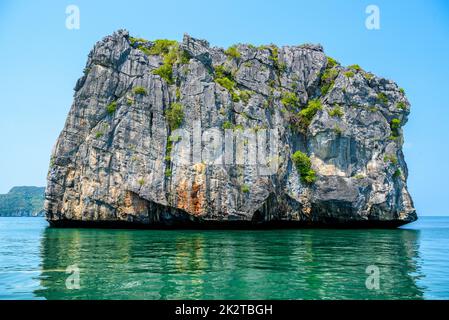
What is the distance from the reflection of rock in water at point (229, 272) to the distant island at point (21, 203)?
155m

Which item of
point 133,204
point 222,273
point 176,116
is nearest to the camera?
point 222,273

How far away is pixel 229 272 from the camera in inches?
511

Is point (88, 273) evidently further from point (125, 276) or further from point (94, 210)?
point (94, 210)

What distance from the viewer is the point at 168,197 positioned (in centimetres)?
3519

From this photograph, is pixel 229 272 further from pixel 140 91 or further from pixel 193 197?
pixel 140 91

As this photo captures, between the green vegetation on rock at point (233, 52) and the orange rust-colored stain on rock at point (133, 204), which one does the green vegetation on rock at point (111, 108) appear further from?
the green vegetation on rock at point (233, 52)

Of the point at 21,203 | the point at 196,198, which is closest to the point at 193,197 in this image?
the point at 196,198

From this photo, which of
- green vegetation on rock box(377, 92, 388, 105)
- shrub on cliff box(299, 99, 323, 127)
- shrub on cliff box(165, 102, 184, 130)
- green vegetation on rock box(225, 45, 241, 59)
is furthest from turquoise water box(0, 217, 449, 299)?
green vegetation on rock box(225, 45, 241, 59)

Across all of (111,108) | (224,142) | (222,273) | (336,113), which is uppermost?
(111,108)

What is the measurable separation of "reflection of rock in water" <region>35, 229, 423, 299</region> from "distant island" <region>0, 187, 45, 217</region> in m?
155

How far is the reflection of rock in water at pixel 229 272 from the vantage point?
10.0m

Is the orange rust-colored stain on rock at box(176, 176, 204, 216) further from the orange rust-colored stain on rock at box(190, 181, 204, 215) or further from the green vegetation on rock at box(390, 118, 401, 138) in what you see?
the green vegetation on rock at box(390, 118, 401, 138)

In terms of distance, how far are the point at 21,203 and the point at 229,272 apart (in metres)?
172
